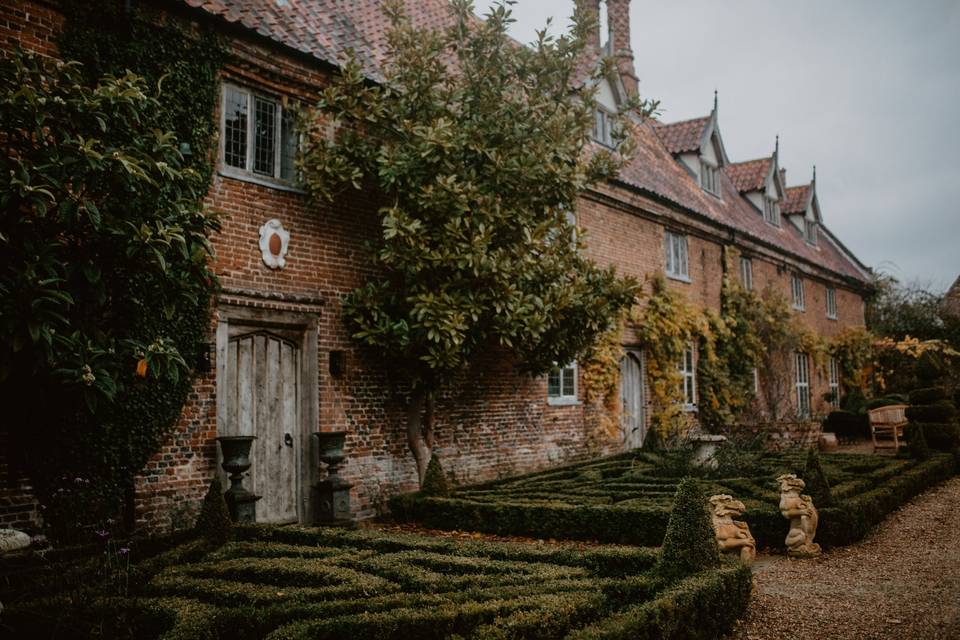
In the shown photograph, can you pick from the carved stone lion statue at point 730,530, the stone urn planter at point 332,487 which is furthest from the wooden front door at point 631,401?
the carved stone lion statue at point 730,530

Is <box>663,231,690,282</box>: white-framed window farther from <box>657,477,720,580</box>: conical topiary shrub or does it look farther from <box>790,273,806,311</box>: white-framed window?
<box>657,477,720,580</box>: conical topiary shrub

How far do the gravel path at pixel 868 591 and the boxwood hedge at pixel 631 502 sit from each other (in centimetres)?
45

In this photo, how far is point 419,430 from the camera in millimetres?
11414

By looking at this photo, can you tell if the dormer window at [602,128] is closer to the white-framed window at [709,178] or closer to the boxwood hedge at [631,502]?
the white-framed window at [709,178]

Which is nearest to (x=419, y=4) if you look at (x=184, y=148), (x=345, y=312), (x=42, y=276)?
(x=345, y=312)

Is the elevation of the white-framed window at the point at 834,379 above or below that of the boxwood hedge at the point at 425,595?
above

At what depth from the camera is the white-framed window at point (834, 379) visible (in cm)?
2983

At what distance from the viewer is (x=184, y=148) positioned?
25.9ft

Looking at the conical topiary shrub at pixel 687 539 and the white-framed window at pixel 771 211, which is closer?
the conical topiary shrub at pixel 687 539

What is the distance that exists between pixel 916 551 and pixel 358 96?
9.04m

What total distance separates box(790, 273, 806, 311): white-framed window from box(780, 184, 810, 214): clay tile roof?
4.75m

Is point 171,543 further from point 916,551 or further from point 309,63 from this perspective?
point 916,551

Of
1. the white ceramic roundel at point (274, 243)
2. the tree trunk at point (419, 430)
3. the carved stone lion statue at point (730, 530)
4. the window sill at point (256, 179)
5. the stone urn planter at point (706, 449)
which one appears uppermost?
the window sill at point (256, 179)

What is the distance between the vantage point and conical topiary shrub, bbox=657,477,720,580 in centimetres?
595
